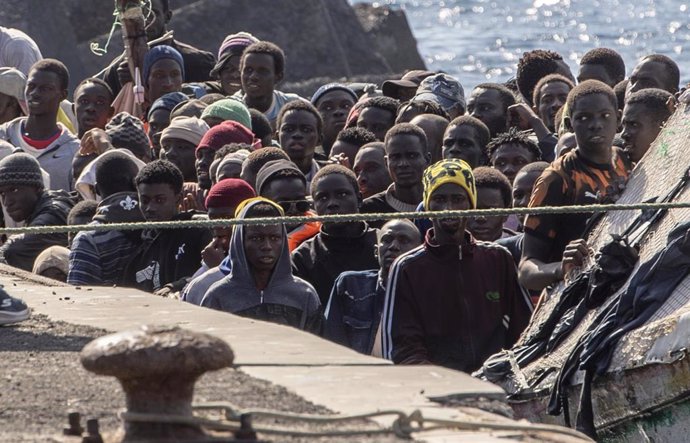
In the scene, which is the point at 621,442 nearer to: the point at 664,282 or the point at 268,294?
the point at 664,282

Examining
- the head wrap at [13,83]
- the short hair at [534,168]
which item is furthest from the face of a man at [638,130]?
the head wrap at [13,83]

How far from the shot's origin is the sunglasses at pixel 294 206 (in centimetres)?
916

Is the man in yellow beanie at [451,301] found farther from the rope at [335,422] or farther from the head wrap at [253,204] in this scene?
the rope at [335,422]

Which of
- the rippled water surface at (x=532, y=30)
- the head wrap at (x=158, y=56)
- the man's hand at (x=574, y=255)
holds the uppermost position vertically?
the rippled water surface at (x=532, y=30)

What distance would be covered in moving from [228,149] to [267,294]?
2108 millimetres

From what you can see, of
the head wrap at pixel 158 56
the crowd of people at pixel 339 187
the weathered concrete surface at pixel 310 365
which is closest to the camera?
the weathered concrete surface at pixel 310 365

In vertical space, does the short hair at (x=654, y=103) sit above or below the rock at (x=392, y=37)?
below

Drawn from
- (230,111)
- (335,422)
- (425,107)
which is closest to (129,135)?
(230,111)

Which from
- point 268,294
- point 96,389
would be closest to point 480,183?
point 268,294

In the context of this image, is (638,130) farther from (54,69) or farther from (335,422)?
(335,422)

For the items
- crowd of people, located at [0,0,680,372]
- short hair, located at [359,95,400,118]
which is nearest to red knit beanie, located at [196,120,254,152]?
crowd of people, located at [0,0,680,372]

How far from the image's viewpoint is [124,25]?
42.1 feet

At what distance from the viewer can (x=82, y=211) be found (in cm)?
981

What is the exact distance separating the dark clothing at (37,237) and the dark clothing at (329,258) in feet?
5.67
